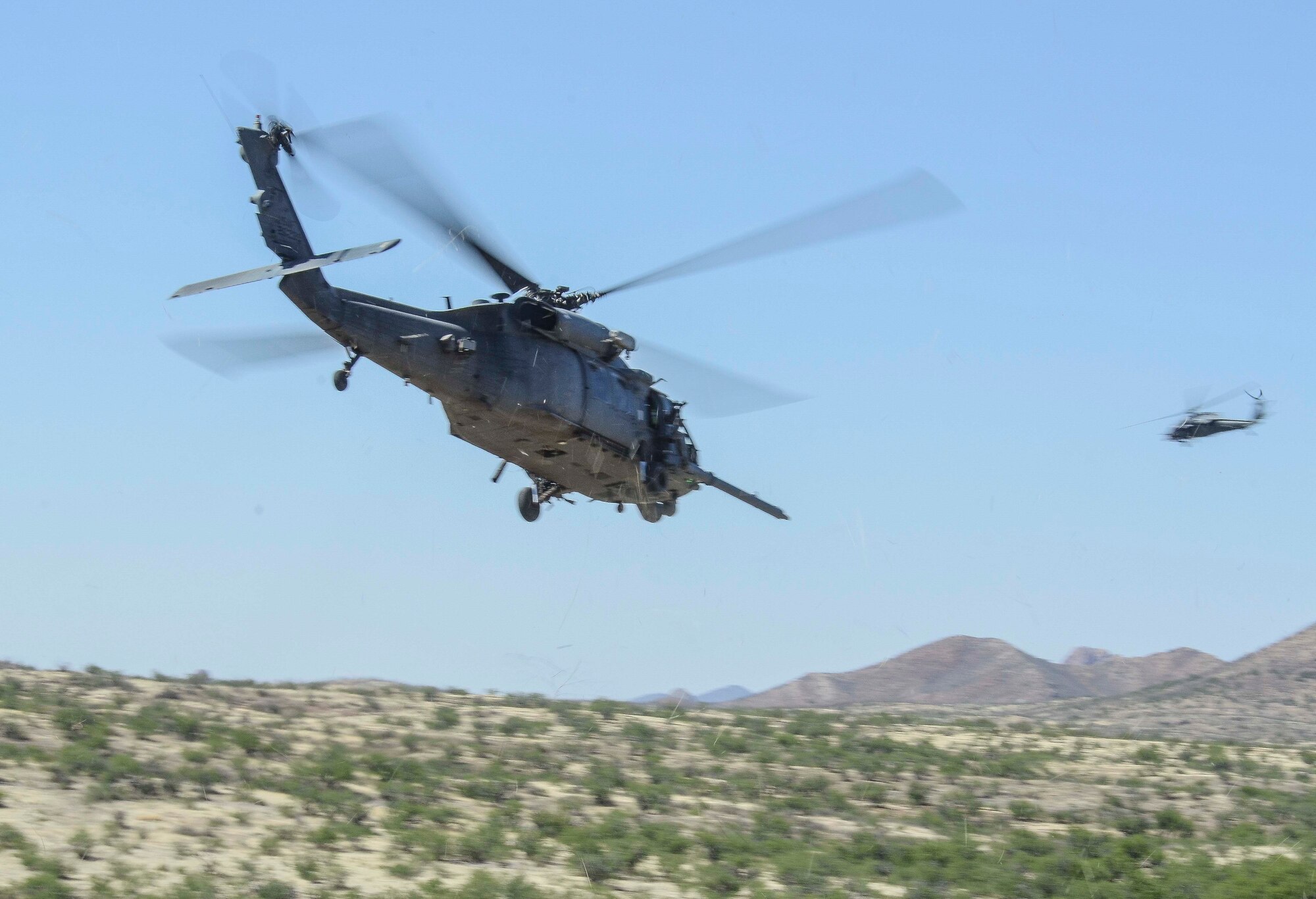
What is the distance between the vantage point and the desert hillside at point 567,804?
1780 cm

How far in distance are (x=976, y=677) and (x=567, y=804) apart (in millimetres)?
56924

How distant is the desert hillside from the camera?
58.4 feet

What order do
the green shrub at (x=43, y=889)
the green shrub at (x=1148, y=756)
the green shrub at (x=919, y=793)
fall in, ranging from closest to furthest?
the green shrub at (x=43, y=889) → the green shrub at (x=919, y=793) → the green shrub at (x=1148, y=756)

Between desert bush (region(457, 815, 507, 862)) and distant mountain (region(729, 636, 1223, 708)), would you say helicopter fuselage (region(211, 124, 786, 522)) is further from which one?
distant mountain (region(729, 636, 1223, 708))

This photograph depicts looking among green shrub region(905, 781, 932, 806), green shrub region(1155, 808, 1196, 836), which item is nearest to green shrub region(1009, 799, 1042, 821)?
green shrub region(905, 781, 932, 806)

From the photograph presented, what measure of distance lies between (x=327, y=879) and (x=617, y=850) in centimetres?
436

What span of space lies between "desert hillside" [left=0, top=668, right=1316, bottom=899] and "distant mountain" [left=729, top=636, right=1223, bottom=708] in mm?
41565

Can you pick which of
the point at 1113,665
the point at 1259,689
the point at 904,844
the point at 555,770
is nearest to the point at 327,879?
the point at 555,770

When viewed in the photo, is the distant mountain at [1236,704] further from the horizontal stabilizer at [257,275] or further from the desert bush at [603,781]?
the horizontal stabilizer at [257,275]

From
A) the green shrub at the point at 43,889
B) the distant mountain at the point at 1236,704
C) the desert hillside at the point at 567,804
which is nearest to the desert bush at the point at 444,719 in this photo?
the desert hillside at the point at 567,804

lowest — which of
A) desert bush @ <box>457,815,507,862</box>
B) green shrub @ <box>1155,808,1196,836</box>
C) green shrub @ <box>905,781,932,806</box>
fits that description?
desert bush @ <box>457,815,507,862</box>

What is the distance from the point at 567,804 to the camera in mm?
21969

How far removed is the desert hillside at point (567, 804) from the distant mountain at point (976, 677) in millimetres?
41565

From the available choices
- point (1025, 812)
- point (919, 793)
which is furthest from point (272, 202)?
point (1025, 812)
